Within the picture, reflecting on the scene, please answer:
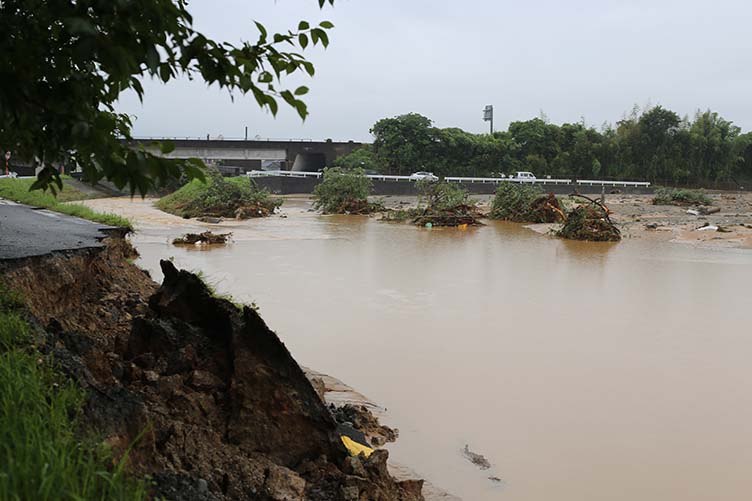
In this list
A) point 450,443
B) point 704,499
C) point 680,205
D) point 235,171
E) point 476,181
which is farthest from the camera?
point 235,171

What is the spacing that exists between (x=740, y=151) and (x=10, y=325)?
59168mm

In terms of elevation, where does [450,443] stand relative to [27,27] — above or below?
below

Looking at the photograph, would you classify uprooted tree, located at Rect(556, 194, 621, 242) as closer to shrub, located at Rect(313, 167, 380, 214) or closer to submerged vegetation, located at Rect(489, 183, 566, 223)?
submerged vegetation, located at Rect(489, 183, 566, 223)

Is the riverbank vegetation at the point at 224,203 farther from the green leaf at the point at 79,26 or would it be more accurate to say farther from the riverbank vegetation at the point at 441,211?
the green leaf at the point at 79,26

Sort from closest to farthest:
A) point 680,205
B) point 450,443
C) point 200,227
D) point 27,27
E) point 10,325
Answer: point 27,27 < point 10,325 < point 450,443 < point 200,227 < point 680,205

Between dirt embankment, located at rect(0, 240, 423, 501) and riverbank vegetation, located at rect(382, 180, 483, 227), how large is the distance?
20488mm

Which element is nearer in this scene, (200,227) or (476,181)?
(200,227)

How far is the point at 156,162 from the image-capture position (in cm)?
211

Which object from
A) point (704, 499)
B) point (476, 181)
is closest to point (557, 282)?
point (704, 499)

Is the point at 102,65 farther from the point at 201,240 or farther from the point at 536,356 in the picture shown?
the point at 201,240

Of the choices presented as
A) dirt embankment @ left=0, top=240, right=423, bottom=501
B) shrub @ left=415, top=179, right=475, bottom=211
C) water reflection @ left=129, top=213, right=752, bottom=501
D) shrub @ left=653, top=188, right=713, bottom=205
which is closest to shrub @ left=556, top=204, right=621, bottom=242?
water reflection @ left=129, top=213, right=752, bottom=501

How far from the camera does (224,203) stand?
27859 mm

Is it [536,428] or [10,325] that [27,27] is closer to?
[10,325]

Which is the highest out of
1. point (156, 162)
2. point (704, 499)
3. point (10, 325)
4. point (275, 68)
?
point (275, 68)
